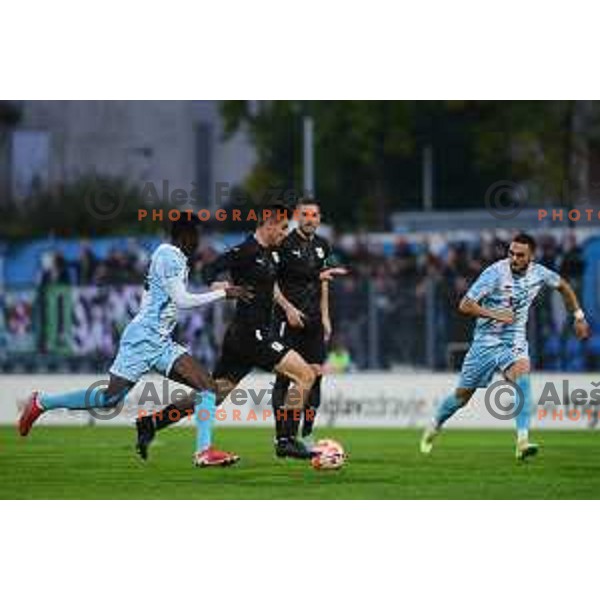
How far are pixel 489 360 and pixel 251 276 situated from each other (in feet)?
8.20

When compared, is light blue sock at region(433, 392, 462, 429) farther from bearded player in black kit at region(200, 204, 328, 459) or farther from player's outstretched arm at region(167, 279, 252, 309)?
player's outstretched arm at region(167, 279, 252, 309)

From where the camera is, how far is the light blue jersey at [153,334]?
649 inches

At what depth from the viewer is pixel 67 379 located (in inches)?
979

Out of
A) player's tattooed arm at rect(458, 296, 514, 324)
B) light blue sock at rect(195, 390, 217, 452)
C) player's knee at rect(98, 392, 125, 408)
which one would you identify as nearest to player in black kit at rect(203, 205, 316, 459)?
light blue sock at rect(195, 390, 217, 452)

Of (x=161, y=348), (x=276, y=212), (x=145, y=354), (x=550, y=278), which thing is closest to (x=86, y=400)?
(x=145, y=354)

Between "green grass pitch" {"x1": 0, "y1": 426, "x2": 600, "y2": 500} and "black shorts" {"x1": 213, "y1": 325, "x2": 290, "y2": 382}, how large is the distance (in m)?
0.90

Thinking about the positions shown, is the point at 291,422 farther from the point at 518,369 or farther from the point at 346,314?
the point at 346,314

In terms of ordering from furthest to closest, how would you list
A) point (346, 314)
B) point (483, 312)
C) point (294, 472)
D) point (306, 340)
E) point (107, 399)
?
point (346, 314)
point (306, 340)
point (483, 312)
point (294, 472)
point (107, 399)

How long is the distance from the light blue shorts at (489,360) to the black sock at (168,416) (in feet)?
9.30

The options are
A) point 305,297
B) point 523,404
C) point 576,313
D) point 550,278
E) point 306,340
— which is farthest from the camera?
point 306,340

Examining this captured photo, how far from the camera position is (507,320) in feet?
58.5

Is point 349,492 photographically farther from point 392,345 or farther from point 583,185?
point 583,185

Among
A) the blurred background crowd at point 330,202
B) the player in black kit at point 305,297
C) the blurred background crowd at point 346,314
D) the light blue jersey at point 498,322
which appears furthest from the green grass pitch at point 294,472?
the blurred background crowd at point 330,202
